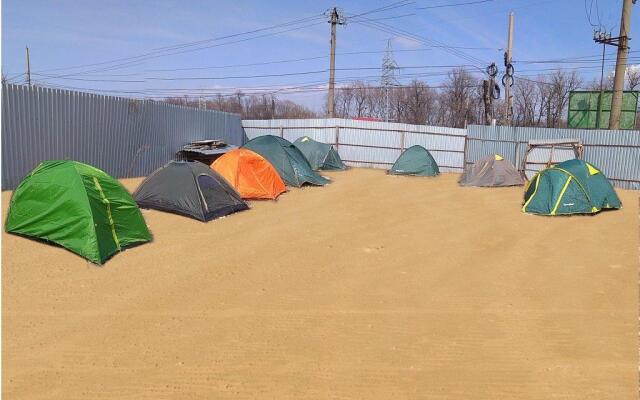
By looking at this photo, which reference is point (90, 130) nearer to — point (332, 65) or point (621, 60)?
point (332, 65)

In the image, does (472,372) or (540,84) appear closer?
(472,372)

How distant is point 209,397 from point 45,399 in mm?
1283

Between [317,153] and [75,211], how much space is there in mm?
14785

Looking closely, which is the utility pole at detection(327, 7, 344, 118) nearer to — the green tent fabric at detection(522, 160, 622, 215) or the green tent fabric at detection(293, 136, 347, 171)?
the green tent fabric at detection(293, 136, 347, 171)

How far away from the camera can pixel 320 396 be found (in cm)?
385

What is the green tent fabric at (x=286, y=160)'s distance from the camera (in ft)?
50.9

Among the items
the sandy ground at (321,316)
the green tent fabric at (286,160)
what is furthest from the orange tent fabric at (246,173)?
the sandy ground at (321,316)

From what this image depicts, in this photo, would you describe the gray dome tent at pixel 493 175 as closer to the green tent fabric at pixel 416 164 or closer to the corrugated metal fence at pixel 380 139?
the green tent fabric at pixel 416 164

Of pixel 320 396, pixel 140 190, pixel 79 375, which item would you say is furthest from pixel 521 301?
pixel 140 190

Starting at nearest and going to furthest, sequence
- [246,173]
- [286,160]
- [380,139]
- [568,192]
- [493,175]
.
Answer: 1. [568,192]
2. [246,173]
3. [286,160]
4. [493,175]
5. [380,139]

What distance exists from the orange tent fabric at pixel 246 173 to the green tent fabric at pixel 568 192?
23.5 feet

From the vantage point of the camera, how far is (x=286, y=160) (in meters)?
15.6

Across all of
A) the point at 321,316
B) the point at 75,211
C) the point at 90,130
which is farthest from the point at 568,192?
the point at 90,130

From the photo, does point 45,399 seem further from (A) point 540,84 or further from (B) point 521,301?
(A) point 540,84
